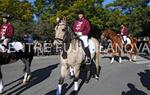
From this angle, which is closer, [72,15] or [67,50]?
[67,50]

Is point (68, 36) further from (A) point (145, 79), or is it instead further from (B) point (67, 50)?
(A) point (145, 79)

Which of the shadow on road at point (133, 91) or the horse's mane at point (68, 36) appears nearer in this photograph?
the horse's mane at point (68, 36)

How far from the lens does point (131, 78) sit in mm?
17719

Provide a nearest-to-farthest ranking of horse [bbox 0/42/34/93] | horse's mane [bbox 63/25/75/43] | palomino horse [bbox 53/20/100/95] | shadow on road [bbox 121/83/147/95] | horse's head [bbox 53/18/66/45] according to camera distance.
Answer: horse's head [bbox 53/18/66/45] < palomino horse [bbox 53/20/100/95] < horse's mane [bbox 63/25/75/43] < horse [bbox 0/42/34/93] < shadow on road [bbox 121/83/147/95]

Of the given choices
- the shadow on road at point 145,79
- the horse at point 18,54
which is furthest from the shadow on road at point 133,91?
the horse at point 18,54

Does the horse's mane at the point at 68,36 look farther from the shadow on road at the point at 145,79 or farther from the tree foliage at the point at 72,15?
the tree foliage at the point at 72,15

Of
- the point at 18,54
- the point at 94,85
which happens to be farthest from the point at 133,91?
the point at 18,54

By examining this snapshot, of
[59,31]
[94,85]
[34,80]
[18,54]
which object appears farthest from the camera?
[34,80]

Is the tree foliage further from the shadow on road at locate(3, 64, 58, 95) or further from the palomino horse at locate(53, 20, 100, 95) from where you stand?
→ the palomino horse at locate(53, 20, 100, 95)

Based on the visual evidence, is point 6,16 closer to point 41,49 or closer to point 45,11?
point 41,49

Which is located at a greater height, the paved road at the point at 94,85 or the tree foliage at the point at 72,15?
the tree foliage at the point at 72,15

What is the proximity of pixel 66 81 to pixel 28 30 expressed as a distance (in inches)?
1557

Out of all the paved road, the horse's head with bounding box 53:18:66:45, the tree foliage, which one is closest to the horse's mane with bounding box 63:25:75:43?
the horse's head with bounding box 53:18:66:45

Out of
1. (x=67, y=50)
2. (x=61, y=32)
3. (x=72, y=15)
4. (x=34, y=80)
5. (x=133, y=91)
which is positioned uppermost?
(x=72, y=15)
